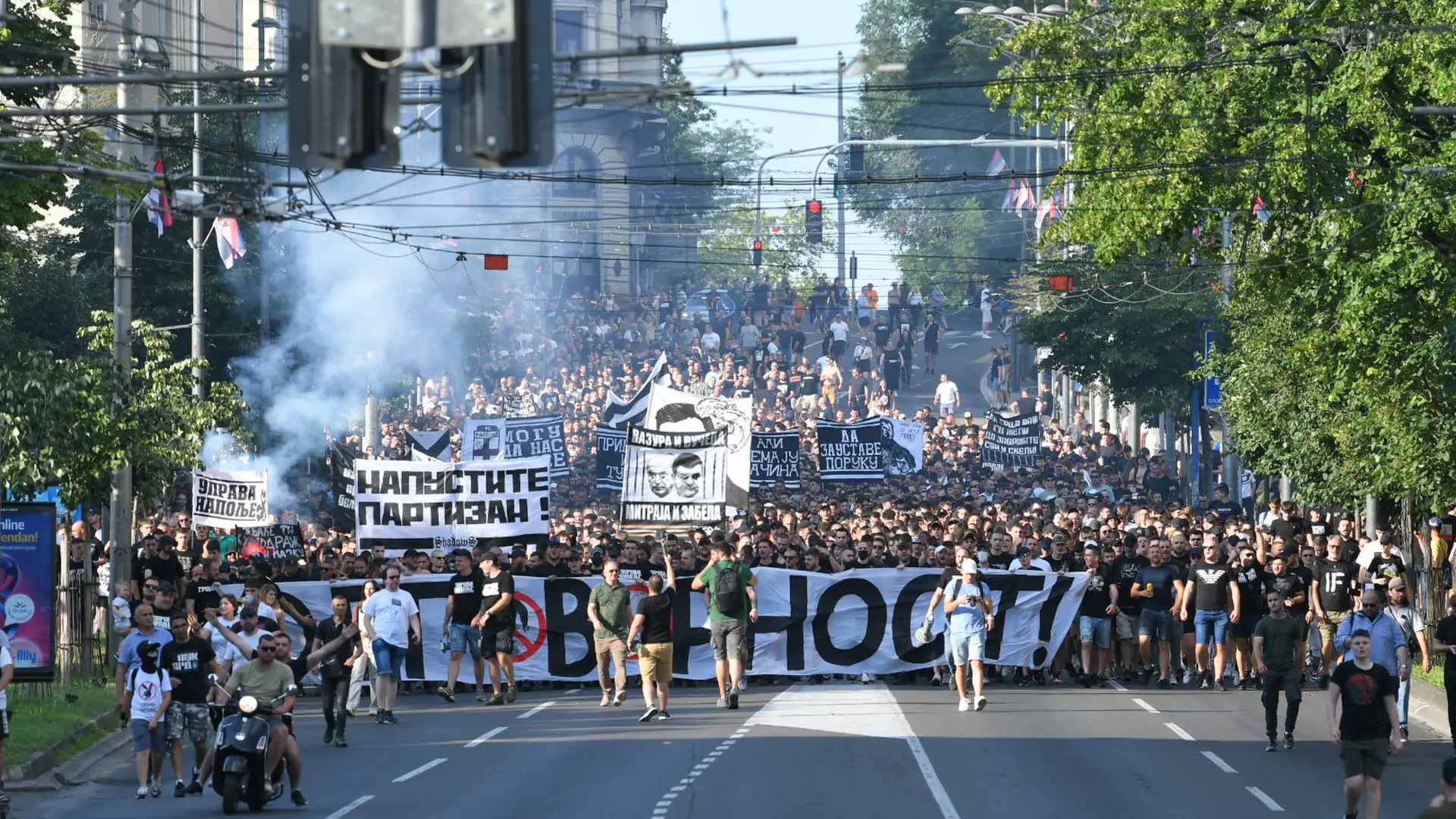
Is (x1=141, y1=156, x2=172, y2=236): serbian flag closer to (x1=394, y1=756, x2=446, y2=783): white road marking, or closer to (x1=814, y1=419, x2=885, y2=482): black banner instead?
(x1=394, y1=756, x2=446, y2=783): white road marking

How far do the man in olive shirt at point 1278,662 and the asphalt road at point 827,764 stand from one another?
330 millimetres

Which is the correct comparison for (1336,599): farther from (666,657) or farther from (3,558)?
(3,558)

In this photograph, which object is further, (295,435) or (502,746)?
(295,435)

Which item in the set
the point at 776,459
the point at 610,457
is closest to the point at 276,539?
the point at 610,457

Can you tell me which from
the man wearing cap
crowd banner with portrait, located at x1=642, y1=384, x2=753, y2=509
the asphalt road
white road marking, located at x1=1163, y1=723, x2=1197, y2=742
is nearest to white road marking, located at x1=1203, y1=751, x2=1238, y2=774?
the asphalt road

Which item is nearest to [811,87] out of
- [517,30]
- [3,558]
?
[517,30]

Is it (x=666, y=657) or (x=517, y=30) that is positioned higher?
(x=517, y=30)

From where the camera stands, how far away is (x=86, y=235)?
47656 millimetres

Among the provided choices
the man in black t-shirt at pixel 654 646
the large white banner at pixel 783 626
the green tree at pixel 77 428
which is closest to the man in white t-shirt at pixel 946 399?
the green tree at pixel 77 428

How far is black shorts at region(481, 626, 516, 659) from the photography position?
24231mm

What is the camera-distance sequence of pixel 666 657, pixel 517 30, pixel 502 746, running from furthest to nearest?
pixel 666 657 < pixel 502 746 < pixel 517 30

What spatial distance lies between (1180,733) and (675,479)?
13141 millimetres

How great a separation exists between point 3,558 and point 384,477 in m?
10.5

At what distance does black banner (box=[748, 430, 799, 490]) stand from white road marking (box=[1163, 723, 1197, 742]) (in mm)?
20780
